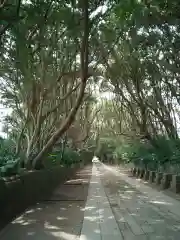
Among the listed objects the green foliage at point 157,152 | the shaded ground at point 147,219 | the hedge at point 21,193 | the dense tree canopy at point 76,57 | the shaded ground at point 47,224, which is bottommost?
the shaded ground at point 47,224

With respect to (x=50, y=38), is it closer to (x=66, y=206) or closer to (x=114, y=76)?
(x=66, y=206)

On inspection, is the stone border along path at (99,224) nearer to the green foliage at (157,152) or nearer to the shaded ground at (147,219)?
the shaded ground at (147,219)

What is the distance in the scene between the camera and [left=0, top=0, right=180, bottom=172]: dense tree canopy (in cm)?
1000

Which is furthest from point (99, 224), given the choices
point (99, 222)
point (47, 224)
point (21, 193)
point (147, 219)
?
point (21, 193)

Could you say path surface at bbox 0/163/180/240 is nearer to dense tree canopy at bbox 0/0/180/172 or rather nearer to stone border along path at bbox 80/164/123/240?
stone border along path at bbox 80/164/123/240

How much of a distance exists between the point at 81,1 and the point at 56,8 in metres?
0.74

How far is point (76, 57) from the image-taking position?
1778cm

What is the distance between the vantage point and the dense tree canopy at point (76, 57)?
1000cm

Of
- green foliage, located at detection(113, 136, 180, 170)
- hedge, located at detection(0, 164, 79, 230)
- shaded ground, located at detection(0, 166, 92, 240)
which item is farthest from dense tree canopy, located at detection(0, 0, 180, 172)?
shaded ground, located at detection(0, 166, 92, 240)

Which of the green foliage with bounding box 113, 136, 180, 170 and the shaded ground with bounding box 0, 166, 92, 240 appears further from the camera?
the green foliage with bounding box 113, 136, 180, 170

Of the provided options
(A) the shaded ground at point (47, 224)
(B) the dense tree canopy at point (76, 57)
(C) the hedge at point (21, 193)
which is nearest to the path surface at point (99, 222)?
(A) the shaded ground at point (47, 224)

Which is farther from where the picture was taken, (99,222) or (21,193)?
(21,193)

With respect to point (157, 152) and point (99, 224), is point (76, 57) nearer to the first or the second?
point (157, 152)

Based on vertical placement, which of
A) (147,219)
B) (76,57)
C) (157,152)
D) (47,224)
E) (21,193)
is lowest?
(47,224)
